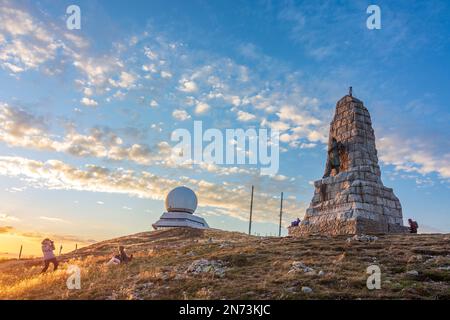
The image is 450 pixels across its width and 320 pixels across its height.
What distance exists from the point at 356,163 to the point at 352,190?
2.71 metres

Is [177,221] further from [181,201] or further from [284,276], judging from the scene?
[284,276]

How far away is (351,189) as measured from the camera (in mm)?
27844

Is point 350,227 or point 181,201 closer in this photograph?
point 350,227

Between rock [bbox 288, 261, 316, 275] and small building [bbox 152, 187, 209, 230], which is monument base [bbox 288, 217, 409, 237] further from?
small building [bbox 152, 187, 209, 230]

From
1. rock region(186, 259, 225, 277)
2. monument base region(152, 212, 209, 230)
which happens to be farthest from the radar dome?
rock region(186, 259, 225, 277)

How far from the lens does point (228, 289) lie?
12266mm

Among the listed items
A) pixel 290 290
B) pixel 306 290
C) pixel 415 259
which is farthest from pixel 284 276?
pixel 415 259

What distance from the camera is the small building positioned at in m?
54.5

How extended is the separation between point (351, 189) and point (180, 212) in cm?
3350

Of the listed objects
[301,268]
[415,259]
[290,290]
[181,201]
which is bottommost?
[290,290]

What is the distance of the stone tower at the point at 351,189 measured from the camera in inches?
1048
